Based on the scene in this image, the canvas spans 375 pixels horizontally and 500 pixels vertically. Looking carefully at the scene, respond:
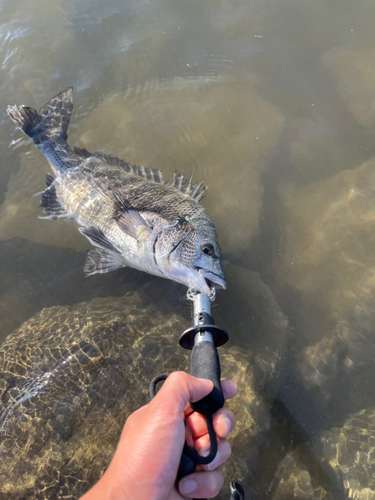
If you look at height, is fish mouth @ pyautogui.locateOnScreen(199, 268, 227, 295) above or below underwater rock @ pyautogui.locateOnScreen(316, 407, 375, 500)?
above

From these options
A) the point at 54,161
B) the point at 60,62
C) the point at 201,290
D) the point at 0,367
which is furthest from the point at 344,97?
the point at 0,367

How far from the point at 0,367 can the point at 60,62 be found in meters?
5.51

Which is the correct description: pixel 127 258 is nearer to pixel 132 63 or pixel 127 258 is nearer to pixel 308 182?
pixel 308 182

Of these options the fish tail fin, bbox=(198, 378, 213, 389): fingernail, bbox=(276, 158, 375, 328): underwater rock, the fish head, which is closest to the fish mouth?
the fish head

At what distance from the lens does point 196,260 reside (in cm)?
339

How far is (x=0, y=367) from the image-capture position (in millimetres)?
3295

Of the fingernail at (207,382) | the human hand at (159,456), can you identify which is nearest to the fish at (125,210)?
the fingernail at (207,382)

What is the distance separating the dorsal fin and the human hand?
9.43 ft

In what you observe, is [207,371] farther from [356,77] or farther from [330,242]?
[356,77]

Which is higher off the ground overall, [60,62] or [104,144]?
[60,62]

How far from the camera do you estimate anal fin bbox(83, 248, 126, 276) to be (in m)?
4.07

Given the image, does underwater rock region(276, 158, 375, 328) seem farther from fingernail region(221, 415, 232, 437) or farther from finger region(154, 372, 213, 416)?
finger region(154, 372, 213, 416)

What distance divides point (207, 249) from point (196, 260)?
183mm

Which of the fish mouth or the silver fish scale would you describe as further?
the silver fish scale
